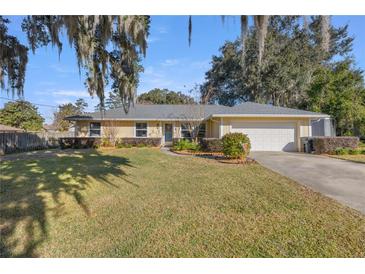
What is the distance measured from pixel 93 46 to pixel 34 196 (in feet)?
12.3

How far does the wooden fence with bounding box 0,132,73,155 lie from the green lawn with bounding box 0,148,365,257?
1048 centimetres

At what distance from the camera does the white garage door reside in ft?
Answer: 51.6

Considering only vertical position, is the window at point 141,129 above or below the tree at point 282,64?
below

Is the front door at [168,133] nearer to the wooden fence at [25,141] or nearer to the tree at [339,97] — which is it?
the wooden fence at [25,141]

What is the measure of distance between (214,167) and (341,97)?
16157 mm

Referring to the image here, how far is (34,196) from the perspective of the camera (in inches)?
225

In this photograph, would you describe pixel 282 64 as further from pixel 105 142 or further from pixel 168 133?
pixel 105 142


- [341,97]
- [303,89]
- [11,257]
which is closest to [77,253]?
[11,257]

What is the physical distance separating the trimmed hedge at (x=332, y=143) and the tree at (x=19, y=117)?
36597mm

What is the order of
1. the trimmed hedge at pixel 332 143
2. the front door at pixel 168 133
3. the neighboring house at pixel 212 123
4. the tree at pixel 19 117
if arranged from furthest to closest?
the tree at pixel 19 117 → the front door at pixel 168 133 → the neighboring house at pixel 212 123 → the trimmed hedge at pixel 332 143

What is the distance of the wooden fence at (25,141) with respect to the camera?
15887 mm

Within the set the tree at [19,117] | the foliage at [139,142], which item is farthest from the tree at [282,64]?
the tree at [19,117]

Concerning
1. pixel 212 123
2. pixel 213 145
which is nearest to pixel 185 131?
pixel 212 123
